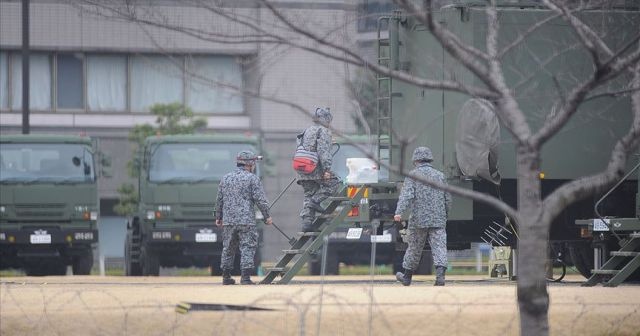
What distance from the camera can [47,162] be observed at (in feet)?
100

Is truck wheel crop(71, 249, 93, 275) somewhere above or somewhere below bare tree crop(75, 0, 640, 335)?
below

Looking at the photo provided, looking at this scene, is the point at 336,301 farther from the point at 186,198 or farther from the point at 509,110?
the point at 186,198

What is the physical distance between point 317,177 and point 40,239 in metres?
10.5

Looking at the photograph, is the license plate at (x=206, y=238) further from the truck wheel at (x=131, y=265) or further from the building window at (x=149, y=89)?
the building window at (x=149, y=89)

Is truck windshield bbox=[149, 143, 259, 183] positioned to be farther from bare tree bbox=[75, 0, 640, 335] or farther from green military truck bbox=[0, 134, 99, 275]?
bare tree bbox=[75, 0, 640, 335]

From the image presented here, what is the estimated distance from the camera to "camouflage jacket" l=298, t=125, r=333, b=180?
20.7m

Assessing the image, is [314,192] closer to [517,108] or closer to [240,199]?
[240,199]

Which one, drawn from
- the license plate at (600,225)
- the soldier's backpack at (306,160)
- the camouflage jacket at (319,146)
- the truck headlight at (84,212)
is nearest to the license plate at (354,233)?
the camouflage jacket at (319,146)

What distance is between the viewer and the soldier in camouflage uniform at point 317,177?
20703 millimetres

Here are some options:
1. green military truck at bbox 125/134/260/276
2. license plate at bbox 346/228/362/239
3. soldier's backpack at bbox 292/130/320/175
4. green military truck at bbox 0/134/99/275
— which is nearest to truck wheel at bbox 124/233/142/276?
green military truck at bbox 125/134/260/276

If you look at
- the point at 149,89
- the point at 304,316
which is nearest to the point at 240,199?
the point at 304,316

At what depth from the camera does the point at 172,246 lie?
29.8 m

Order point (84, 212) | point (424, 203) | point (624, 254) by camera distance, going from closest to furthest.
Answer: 1. point (624, 254)
2. point (424, 203)
3. point (84, 212)

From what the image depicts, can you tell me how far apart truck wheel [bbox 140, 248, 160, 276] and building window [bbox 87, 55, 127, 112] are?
1597 centimetres
